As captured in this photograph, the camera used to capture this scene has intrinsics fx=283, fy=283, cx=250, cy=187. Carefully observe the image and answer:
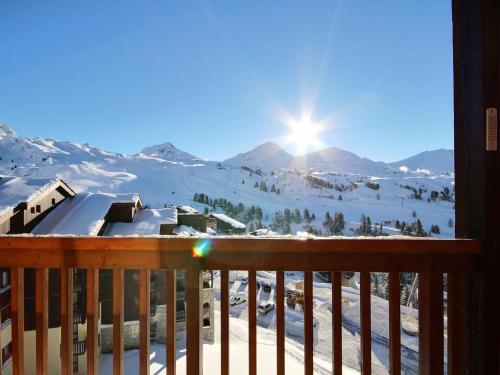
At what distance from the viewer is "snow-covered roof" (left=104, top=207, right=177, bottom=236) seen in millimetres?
7297

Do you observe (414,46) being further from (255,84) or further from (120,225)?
(120,225)

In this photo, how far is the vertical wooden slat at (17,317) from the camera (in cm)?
129

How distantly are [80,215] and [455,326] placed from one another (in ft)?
25.1

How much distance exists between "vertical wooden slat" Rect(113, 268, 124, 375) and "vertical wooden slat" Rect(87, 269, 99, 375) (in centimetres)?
9

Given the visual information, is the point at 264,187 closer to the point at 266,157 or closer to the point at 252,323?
the point at 252,323

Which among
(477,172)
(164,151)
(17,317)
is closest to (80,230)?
(17,317)

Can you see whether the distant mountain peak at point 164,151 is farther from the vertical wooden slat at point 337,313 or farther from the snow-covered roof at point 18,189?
the vertical wooden slat at point 337,313

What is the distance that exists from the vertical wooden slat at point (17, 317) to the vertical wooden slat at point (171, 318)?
69 centimetres

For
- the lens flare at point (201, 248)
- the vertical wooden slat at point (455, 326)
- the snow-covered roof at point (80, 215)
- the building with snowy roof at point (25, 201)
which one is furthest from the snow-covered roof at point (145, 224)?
the vertical wooden slat at point (455, 326)

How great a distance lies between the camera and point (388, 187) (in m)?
50.5

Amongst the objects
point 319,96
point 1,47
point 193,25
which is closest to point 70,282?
point 193,25

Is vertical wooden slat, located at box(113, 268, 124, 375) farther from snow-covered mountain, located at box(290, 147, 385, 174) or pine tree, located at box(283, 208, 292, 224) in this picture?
snow-covered mountain, located at box(290, 147, 385, 174)

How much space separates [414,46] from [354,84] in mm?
997

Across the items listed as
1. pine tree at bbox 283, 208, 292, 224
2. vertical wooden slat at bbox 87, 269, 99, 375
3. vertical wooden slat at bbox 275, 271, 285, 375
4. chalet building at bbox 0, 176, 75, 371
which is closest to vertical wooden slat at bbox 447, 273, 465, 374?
vertical wooden slat at bbox 275, 271, 285, 375
